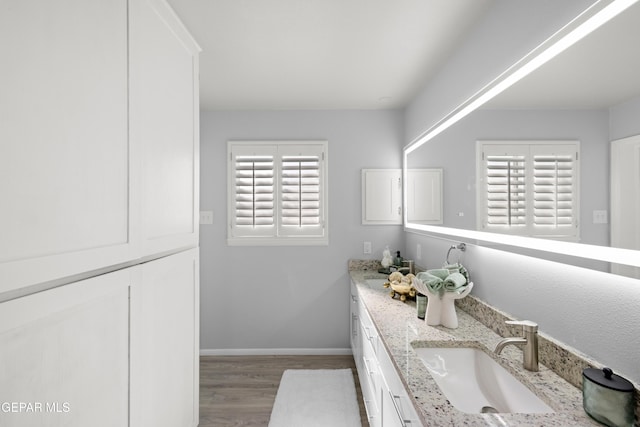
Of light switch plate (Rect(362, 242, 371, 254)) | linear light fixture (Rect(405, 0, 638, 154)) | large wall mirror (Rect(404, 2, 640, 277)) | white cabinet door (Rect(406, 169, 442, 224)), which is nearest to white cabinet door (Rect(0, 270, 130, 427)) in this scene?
large wall mirror (Rect(404, 2, 640, 277))

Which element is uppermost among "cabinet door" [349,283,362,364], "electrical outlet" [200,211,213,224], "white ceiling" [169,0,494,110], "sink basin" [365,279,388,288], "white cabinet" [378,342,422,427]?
"white ceiling" [169,0,494,110]

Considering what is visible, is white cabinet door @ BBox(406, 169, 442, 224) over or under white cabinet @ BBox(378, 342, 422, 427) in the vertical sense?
over

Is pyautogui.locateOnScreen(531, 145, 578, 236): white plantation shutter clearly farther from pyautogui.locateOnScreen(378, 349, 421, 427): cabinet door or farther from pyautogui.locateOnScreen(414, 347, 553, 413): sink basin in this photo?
pyautogui.locateOnScreen(378, 349, 421, 427): cabinet door

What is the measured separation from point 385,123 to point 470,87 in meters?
1.44

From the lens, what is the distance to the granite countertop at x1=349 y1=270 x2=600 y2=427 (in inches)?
34.4

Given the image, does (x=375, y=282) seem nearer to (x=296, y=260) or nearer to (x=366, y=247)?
(x=366, y=247)

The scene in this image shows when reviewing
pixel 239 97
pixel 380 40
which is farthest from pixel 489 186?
pixel 239 97

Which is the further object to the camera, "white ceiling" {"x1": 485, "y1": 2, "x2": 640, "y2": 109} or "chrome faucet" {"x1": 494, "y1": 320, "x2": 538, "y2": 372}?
"chrome faucet" {"x1": 494, "y1": 320, "x2": 538, "y2": 372}

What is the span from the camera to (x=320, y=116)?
3199mm

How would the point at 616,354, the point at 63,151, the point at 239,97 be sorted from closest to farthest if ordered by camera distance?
the point at 63,151 → the point at 616,354 → the point at 239,97

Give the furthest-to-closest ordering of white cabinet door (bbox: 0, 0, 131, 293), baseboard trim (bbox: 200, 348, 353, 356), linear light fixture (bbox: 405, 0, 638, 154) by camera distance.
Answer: baseboard trim (bbox: 200, 348, 353, 356)
linear light fixture (bbox: 405, 0, 638, 154)
white cabinet door (bbox: 0, 0, 131, 293)

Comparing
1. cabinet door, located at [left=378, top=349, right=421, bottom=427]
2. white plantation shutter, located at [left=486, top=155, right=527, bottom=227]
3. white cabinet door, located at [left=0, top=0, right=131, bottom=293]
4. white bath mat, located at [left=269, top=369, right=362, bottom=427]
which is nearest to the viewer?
white cabinet door, located at [left=0, top=0, right=131, bottom=293]

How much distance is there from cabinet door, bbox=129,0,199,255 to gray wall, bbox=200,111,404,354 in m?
1.49

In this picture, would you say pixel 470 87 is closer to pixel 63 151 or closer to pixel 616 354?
pixel 616 354
